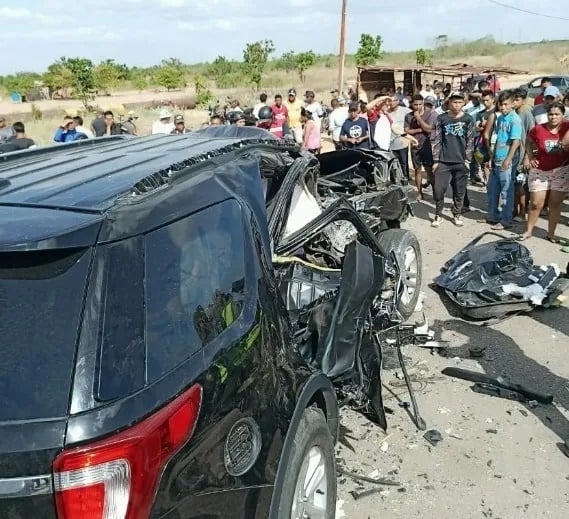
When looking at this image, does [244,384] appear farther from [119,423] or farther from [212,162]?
[212,162]

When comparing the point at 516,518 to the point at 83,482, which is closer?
the point at 83,482

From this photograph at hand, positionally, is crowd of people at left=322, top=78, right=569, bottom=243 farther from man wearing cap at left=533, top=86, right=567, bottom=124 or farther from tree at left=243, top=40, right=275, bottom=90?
tree at left=243, top=40, right=275, bottom=90

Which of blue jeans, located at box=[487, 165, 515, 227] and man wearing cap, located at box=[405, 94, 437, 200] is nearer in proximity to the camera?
blue jeans, located at box=[487, 165, 515, 227]

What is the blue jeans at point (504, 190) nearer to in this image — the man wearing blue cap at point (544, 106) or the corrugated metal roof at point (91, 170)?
the man wearing blue cap at point (544, 106)

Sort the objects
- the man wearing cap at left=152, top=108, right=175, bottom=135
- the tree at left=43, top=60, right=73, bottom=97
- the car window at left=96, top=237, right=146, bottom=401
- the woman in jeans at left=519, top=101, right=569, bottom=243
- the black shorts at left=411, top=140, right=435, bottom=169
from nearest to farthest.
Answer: the car window at left=96, top=237, right=146, bottom=401
the woman in jeans at left=519, top=101, right=569, bottom=243
the black shorts at left=411, top=140, right=435, bottom=169
the man wearing cap at left=152, top=108, right=175, bottom=135
the tree at left=43, top=60, right=73, bottom=97

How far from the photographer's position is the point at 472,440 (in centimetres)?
371

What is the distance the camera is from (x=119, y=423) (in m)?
1.56

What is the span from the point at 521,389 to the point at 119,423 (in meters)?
3.26

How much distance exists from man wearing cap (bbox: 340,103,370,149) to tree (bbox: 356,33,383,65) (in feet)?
114

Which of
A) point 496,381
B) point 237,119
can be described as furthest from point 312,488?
point 237,119

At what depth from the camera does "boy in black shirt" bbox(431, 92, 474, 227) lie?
845 cm

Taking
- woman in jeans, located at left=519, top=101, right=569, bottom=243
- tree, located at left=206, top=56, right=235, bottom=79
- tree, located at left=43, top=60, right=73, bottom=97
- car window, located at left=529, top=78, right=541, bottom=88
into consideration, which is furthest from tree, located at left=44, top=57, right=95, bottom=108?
woman in jeans, located at left=519, top=101, right=569, bottom=243

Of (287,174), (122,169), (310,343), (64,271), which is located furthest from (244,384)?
(287,174)

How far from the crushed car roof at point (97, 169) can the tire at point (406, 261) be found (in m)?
2.33
